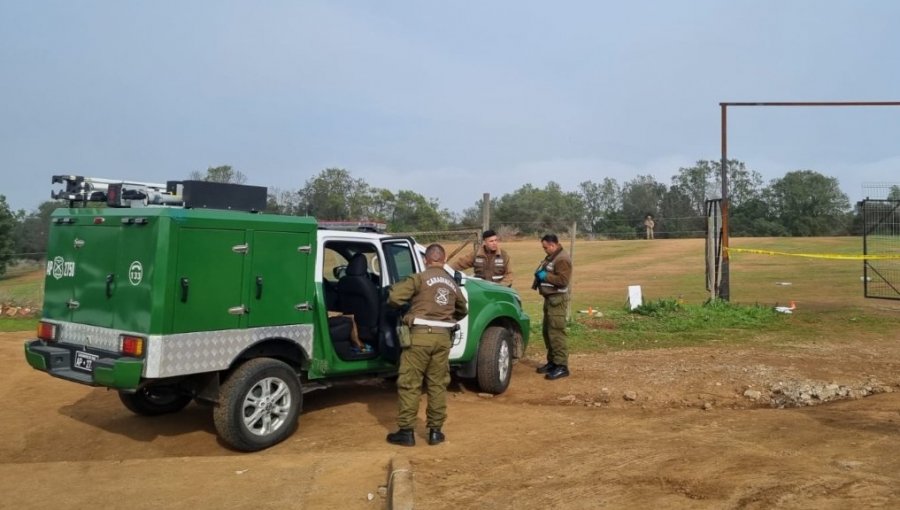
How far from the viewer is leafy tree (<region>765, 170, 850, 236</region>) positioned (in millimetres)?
50469

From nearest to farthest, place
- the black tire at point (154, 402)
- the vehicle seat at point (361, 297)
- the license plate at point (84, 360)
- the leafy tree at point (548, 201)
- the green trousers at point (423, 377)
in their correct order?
1. the license plate at point (84, 360)
2. the green trousers at point (423, 377)
3. the black tire at point (154, 402)
4. the vehicle seat at point (361, 297)
5. the leafy tree at point (548, 201)

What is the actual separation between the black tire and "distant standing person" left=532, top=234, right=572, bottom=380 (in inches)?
168

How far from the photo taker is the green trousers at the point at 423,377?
6.05 m

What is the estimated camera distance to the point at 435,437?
613 centimetres

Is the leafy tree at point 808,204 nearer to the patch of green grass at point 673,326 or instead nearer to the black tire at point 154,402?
the patch of green grass at point 673,326

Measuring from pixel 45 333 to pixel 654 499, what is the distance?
5268mm

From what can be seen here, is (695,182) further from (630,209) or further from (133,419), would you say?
(133,419)

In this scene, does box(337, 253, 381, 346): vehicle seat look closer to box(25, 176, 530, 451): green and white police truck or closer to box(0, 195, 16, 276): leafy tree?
box(25, 176, 530, 451): green and white police truck

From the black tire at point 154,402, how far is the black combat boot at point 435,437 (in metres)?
2.55

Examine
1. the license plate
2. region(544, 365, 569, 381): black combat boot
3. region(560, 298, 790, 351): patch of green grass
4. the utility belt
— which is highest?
the utility belt

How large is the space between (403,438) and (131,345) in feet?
7.56

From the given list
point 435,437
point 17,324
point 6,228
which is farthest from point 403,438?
point 6,228

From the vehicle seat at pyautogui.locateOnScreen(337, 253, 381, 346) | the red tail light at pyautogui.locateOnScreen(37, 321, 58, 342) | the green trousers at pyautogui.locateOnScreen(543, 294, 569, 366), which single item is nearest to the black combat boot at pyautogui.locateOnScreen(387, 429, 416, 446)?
the vehicle seat at pyautogui.locateOnScreen(337, 253, 381, 346)

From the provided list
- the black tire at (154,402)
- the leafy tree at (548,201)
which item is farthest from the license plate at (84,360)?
the leafy tree at (548,201)
